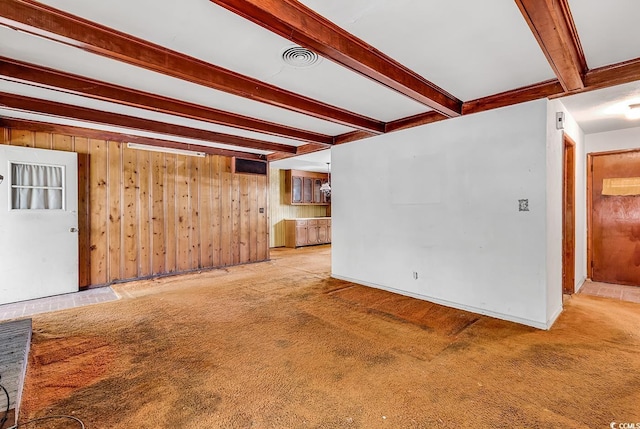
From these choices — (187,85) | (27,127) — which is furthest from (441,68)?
(27,127)

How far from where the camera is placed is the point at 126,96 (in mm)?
3072

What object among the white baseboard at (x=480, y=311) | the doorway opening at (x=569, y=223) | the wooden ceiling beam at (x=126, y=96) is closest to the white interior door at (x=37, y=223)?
the wooden ceiling beam at (x=126, y=96)

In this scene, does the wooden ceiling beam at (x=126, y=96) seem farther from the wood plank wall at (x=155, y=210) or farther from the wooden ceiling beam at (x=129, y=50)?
the wood plank wall at (x=155, y=210)

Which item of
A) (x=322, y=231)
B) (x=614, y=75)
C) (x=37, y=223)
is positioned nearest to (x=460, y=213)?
(x=614, y=75)

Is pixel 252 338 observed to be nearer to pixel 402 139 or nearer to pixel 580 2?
pixel 402 139

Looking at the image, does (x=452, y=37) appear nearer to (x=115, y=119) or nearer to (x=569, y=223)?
(x=569, y=223)

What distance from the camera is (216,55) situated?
7.86ft

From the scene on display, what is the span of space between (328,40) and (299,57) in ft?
1.65

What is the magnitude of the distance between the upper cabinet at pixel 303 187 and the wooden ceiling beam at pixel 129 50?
5707 mm

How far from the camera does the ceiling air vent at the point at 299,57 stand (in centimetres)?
231

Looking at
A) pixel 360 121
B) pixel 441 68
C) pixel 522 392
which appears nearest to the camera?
pixel 522 392

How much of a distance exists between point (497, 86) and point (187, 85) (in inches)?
119

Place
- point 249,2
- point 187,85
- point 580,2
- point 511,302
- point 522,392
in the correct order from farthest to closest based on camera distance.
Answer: point 511,302
point 187,85
point 522,392
point 580,2
point 249,2

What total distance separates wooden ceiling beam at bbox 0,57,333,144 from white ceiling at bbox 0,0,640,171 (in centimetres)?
9
